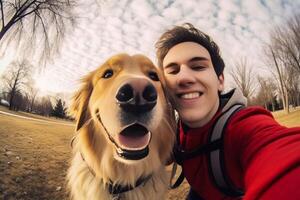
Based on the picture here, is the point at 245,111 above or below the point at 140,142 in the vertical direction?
above

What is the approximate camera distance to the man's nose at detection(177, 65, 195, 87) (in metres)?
2.74

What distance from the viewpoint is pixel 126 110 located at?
7.14ft

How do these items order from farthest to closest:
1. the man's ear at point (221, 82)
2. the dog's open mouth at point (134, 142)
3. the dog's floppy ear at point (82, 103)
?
the man's ear at point (221, 82) → the dog's floppy ear at point (82, 103) → the dog's open mouth at point (134, 142)

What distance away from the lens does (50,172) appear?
8.54 metres

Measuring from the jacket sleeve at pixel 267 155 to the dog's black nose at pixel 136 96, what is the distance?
0.63 m

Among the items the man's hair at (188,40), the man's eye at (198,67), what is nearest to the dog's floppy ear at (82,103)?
the man's hair at (188,40)

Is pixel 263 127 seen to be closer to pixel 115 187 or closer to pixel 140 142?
pixel 140 142

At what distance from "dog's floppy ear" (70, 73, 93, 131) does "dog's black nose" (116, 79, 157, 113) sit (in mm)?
1010

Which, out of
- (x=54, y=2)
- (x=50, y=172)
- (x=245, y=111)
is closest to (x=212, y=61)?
(x=245, y=111)

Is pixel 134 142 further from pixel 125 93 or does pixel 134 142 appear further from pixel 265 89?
pixel 265 89

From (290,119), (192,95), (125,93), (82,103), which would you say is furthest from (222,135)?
(290,119)

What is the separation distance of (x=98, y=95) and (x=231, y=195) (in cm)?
149

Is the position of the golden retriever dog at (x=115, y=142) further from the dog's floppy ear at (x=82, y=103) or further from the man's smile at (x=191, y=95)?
the man's smile at (x=191, y=95)

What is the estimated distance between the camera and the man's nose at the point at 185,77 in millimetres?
2738
